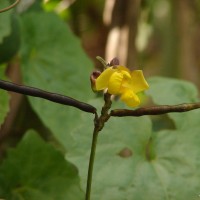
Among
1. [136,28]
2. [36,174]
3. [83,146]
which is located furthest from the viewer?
[136,28]

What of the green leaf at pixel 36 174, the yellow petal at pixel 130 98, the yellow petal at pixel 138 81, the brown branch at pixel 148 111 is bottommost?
the green leaf at pixel 36 174

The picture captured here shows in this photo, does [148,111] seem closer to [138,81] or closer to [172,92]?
[138,81]

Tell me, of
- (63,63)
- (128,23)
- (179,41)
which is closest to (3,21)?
(63,63)

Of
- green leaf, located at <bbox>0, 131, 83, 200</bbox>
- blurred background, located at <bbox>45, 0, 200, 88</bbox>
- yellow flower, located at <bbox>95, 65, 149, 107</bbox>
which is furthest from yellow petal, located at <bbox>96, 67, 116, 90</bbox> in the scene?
blurred background, located at <bbox>45, 0, 200, 88</bbox>

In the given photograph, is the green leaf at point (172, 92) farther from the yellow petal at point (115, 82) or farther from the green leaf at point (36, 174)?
the yellow petal at point (115, 82)

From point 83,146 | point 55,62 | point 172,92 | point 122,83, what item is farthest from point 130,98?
point 55,62

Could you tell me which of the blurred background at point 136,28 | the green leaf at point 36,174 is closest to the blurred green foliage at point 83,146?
the green leaf at point 36,174
